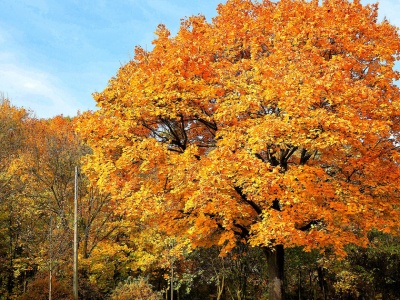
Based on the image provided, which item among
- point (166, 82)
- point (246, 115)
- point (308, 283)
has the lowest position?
point (308, 283)

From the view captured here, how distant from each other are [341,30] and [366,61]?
1.76 meters

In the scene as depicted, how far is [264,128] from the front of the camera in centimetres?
1231

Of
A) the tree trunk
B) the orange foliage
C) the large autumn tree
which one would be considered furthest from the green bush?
the tree trunk

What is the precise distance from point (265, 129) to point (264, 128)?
3.8 inches

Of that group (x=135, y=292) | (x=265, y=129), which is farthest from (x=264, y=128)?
(x=135, y=292)

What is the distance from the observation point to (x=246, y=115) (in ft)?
49.0

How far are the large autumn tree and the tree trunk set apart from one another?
9 centimetres


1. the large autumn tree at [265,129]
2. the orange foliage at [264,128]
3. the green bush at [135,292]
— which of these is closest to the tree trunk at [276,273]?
the large autumn tree at [265,129]

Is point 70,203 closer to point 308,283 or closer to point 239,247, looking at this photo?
point 239,247

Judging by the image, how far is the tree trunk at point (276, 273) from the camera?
50.5 feet

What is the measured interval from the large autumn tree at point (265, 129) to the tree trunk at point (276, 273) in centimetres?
9

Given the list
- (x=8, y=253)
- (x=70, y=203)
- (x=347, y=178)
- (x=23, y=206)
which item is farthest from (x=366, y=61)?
(x=8, y=253)

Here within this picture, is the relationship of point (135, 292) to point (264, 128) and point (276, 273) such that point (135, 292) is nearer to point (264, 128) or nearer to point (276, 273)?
point (276, 273)

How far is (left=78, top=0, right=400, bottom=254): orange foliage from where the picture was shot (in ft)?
40.5
